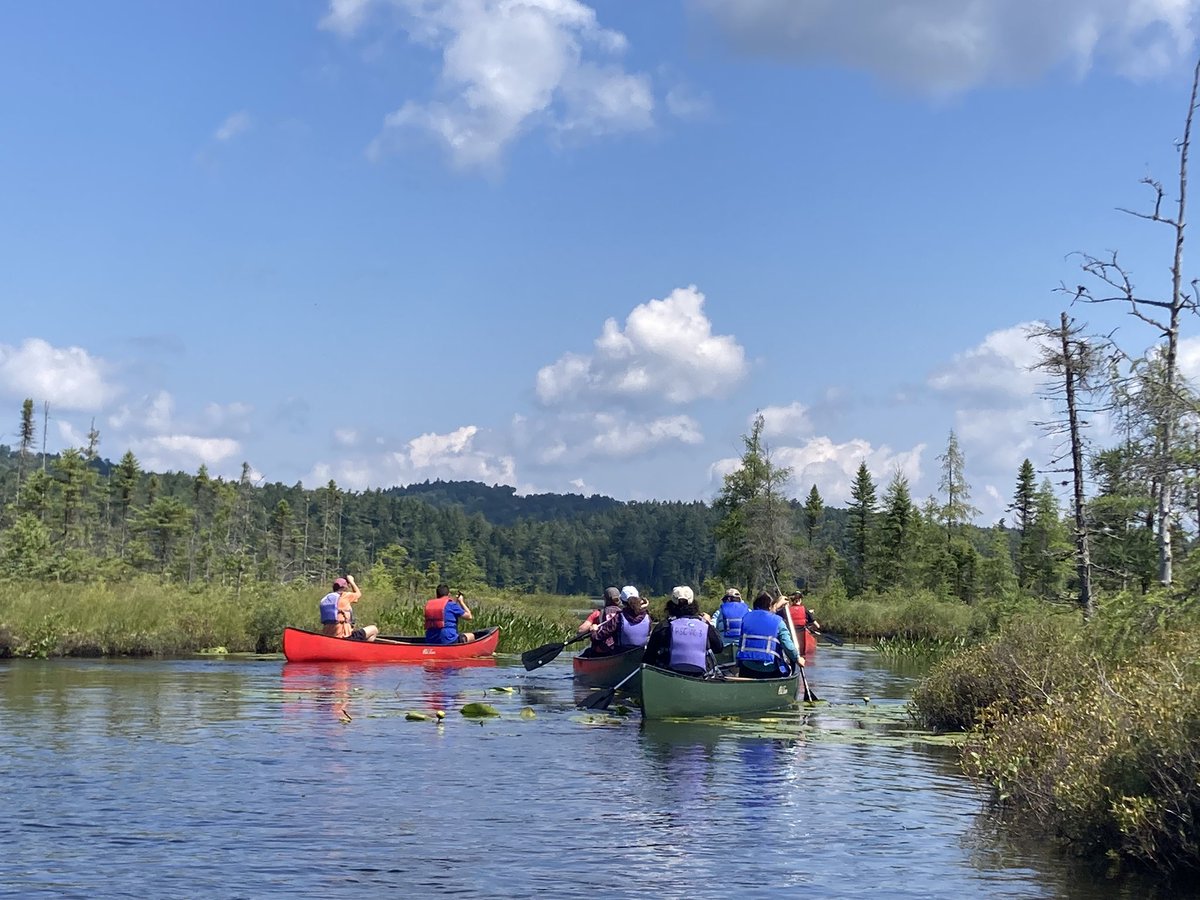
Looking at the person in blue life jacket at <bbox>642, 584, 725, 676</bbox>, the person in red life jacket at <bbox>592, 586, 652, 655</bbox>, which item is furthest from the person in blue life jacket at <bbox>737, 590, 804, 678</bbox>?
the person in red life jacket at <bbox>592, 586, 652, 655</bbox>

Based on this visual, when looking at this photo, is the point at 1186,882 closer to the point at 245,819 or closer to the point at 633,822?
the point at 633,822

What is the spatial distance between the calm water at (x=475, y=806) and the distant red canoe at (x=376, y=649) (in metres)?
7.92

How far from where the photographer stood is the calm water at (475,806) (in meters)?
9.34

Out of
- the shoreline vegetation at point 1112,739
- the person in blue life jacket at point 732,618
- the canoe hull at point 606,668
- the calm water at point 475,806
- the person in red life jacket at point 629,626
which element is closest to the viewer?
the shoreline vegetation at point 1112,739

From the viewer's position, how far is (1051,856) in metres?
10.3

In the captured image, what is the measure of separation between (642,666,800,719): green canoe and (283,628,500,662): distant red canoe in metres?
12.1

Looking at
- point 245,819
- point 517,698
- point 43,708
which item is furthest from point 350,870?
point 517,698

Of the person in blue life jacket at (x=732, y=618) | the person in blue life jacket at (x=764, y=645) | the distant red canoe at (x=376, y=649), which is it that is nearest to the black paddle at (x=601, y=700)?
the person in blue life jacket at (x=764, y=645)

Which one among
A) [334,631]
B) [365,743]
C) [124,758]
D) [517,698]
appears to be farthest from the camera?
[334,631]

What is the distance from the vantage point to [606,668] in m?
25.3

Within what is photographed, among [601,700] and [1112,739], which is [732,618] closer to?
[601,700]

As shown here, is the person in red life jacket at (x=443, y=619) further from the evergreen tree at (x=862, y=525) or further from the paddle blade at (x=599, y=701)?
the evergreen tree at (x=862, y=525)

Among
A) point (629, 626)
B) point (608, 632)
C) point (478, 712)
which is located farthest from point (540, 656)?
point (478, 712)

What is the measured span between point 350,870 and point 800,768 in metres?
7.03
